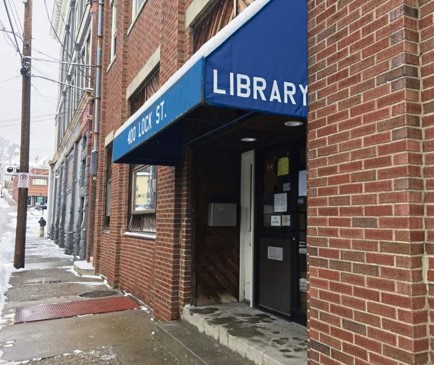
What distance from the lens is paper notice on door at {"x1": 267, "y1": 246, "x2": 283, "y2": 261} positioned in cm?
521

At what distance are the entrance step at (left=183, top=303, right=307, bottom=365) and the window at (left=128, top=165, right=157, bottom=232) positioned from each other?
8.63 feet

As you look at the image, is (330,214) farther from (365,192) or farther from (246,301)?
(246,301)

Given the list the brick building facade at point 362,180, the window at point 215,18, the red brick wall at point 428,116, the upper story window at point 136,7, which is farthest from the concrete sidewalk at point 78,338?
the upper story window at point 136,7

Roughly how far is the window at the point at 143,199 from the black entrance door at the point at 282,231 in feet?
8.55

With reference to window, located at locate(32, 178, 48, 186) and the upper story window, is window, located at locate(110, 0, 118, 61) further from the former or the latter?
window, located at locate(32, 178, 48, 186)

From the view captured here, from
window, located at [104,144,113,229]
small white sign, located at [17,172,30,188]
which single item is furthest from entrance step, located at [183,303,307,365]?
small white sign, located at [17,172,30,188]

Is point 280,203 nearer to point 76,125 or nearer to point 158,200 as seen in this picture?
point 158,200

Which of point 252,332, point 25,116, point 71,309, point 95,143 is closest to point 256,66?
point 252,332

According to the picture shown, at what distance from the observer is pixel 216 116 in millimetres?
4777

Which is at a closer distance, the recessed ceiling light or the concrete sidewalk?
the recessed ceiling light

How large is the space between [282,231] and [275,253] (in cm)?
30

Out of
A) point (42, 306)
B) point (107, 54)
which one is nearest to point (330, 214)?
point (42, 306)

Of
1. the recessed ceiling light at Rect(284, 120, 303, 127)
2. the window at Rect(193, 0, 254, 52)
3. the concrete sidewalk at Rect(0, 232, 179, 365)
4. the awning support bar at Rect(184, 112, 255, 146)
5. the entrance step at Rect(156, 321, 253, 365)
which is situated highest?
the window at Rect(193, 0, 254, 52)

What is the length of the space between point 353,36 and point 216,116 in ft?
7.43
